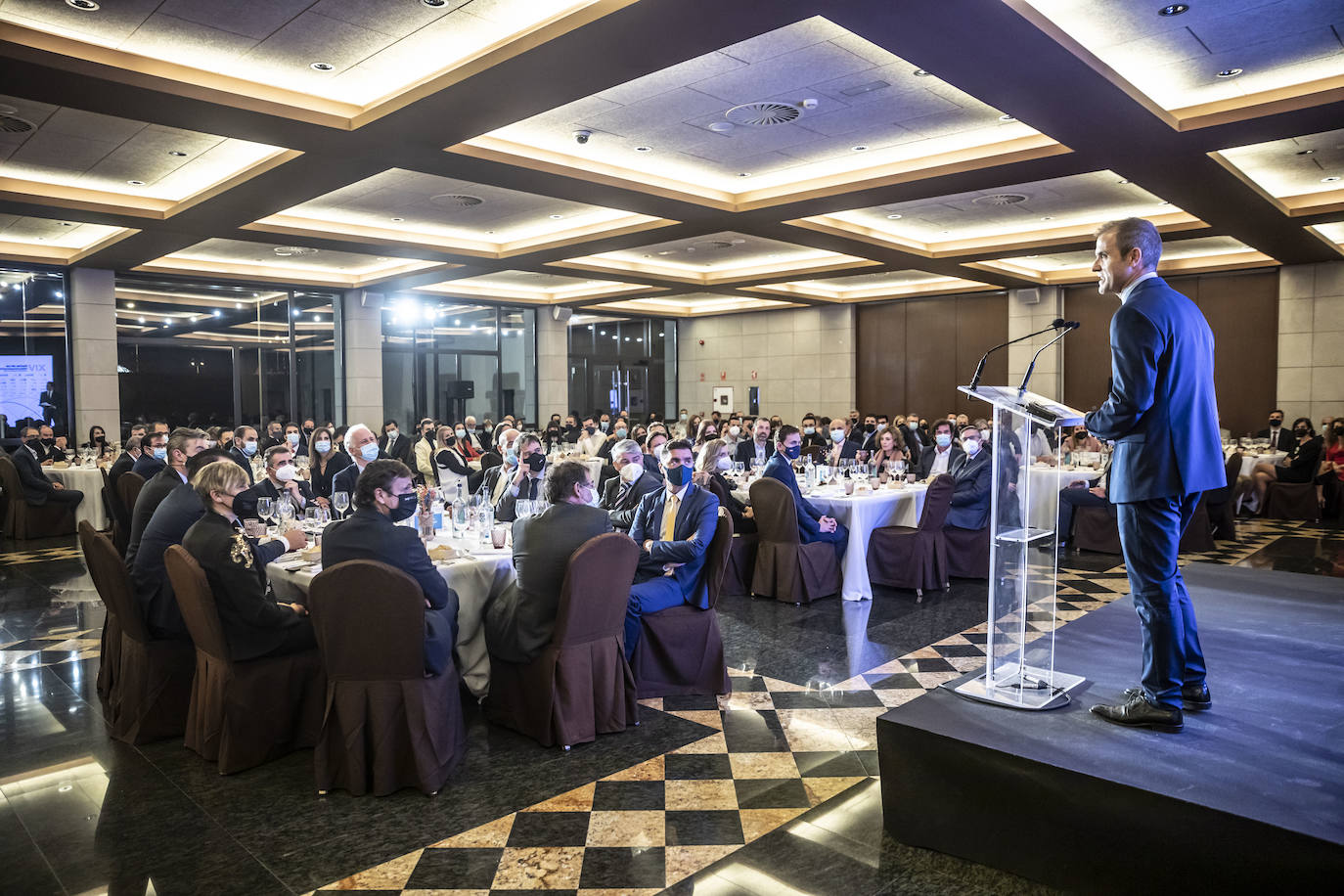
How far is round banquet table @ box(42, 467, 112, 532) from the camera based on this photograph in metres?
10.6

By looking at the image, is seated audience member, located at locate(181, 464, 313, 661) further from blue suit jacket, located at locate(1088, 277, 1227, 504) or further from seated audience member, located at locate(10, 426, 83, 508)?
seated audience member, located at locate(10, 426, 83, 508)

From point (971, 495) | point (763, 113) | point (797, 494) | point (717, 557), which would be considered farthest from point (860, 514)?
point (763, 113)

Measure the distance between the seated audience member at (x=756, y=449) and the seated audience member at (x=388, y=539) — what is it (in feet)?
20.7

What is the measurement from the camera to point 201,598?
11.5 ft

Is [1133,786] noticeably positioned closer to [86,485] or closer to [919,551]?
[919,551]

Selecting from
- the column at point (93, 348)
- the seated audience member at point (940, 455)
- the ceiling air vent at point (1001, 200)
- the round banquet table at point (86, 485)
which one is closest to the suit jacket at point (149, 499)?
the seated audience member at point (940, 455)

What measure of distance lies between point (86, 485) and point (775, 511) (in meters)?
9.17

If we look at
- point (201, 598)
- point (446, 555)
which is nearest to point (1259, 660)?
point (446, 555)

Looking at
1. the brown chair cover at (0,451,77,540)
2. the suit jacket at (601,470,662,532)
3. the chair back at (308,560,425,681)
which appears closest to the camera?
the chair back at (308,560,425,681)

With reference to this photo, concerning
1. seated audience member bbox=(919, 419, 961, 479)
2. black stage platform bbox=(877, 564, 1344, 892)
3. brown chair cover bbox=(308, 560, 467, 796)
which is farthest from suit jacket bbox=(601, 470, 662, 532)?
seated audience member bbox=(919, 419, 961, 479)

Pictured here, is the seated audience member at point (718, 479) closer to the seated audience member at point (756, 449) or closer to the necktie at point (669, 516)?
the necktie at point (669, 516)

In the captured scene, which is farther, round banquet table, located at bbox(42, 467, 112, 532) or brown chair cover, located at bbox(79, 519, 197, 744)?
round banquet table, located at bbox(42, 467, 112, 532)

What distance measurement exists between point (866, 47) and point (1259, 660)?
13.5 ft

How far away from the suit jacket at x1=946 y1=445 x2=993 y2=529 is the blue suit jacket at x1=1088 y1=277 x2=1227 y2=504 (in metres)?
4.57
